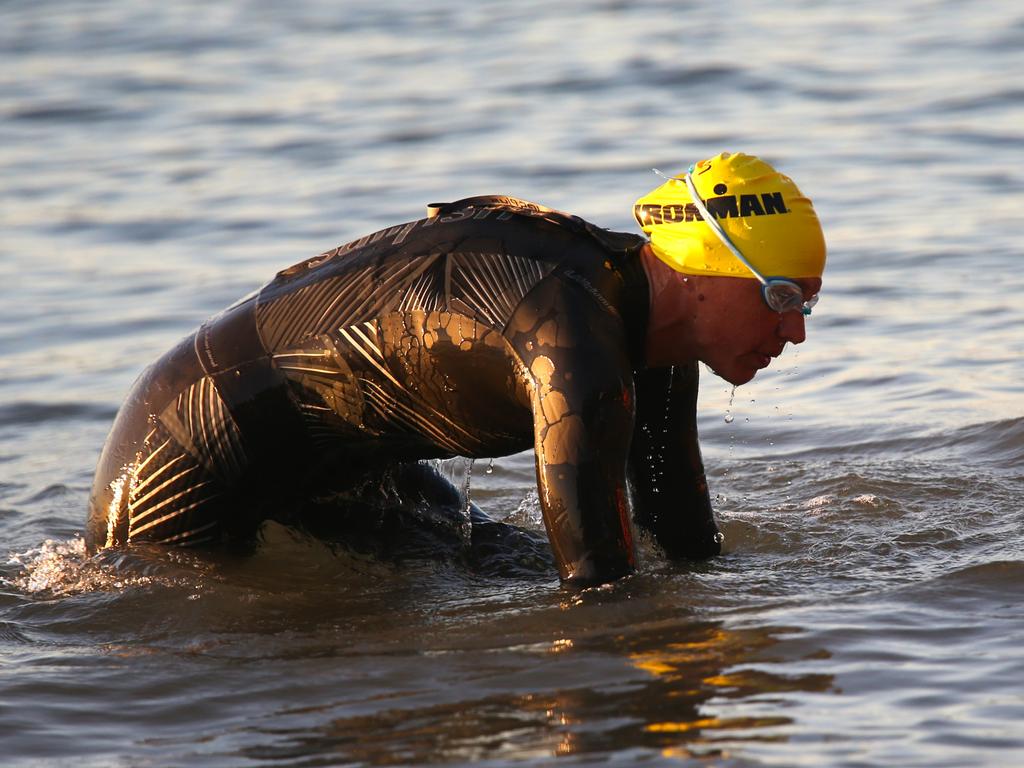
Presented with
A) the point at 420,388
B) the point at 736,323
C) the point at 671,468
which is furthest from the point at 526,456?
the point at 736,323

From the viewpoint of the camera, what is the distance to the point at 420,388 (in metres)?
4.40

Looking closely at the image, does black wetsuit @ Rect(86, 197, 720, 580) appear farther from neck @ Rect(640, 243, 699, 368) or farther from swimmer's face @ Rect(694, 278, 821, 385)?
swimmer's face @ Rect(694, 278, 821, 385)

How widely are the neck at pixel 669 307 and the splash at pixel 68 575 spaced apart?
1579 millimetres

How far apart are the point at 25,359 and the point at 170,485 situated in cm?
392

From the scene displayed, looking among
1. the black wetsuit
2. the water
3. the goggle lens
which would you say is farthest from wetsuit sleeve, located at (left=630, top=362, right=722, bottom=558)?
the goggle lens

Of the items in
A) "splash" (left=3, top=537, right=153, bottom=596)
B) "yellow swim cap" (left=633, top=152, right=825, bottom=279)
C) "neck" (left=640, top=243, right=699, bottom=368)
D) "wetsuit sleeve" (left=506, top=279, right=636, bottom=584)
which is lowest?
"splash" (left=3, top=537, right=153, bottom=596)

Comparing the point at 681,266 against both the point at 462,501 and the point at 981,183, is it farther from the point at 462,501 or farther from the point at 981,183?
the point at 981,183

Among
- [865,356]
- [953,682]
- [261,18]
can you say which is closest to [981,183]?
[865,356]

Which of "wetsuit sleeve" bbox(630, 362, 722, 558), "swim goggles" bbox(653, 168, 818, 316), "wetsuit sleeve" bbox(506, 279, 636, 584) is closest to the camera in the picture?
"wetsuit sleeve" bbox(506, 279, 636, 584)

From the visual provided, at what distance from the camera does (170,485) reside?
15.4 ft

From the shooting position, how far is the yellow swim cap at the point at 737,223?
434 cm

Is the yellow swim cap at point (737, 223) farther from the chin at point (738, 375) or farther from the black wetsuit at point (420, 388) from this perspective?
the chin at point (738, 375)

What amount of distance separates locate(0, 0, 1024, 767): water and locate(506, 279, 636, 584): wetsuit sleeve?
7.8 inches

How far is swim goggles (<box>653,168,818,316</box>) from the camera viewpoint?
4332 millimetres
